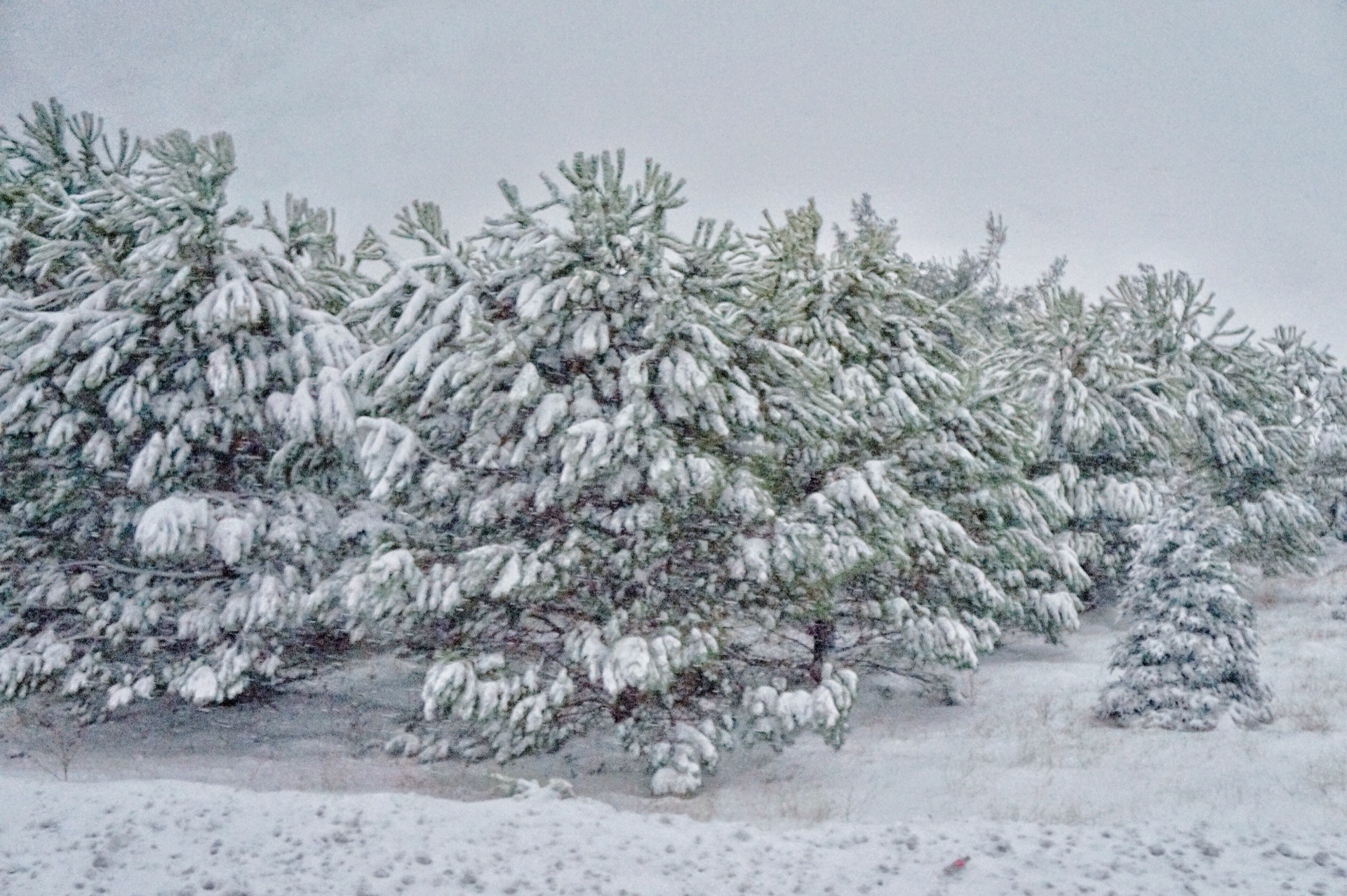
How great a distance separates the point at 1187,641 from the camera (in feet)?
32.0

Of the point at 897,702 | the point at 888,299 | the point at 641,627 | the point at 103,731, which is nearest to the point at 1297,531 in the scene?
the point at 897,702

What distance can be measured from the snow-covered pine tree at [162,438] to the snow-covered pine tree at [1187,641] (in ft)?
31.8

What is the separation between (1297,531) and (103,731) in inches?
959

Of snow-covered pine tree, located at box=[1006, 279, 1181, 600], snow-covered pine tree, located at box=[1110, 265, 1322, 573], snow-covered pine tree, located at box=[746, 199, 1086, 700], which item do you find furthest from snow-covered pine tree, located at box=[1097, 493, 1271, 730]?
snow-covered pine tree, located at box=[1110, 265, 1322, 573]

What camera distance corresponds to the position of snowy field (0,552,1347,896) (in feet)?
16.3

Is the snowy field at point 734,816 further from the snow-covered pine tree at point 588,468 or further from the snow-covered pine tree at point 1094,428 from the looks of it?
the snow-covered pine tree at point 1094,428

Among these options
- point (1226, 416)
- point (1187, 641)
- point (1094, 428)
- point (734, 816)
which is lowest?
point (734, 816)

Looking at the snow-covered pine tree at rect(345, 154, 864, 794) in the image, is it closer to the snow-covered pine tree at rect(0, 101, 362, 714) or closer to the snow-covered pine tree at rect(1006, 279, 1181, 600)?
the snow-covered pine tree at rect(0, 101, 362, 714)

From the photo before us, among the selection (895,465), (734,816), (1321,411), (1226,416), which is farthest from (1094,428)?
(1321,411)

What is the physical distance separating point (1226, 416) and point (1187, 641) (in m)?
13.5

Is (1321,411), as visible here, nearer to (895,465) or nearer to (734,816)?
(895,465)

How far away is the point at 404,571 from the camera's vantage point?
27.6 feet

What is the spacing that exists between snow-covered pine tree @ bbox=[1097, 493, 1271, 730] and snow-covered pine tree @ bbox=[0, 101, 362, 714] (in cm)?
971

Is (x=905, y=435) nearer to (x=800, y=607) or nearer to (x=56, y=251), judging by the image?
(x=800, y=607)
